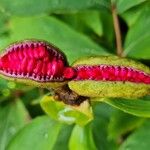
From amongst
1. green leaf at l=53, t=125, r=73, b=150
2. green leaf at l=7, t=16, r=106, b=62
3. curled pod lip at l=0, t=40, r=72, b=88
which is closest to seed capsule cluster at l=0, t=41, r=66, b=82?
curled pod lip at l=0, t=40, r=72, b=88

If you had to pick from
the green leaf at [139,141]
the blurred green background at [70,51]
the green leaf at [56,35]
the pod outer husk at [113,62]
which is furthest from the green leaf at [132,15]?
the pod outer husk at [113,62]

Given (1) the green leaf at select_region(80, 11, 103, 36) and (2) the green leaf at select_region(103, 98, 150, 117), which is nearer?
(2) the green leaf at select_region(103, 98, 150, 117)

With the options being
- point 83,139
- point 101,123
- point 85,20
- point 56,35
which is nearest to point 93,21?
point 85,20

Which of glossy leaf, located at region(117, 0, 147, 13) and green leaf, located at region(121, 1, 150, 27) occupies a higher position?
glossy leaf, located at region(117, 0, 147, 13)

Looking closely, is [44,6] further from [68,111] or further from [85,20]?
[68,111]

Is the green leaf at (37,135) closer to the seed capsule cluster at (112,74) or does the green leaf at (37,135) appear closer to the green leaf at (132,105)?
the green leaf at (132,105)

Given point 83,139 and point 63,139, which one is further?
point 63,139

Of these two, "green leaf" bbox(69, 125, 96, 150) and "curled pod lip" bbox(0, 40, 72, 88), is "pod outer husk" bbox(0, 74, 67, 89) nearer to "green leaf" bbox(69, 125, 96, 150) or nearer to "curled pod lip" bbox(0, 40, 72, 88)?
"curled pod lip" bbox(0, 40, 72, 88)
